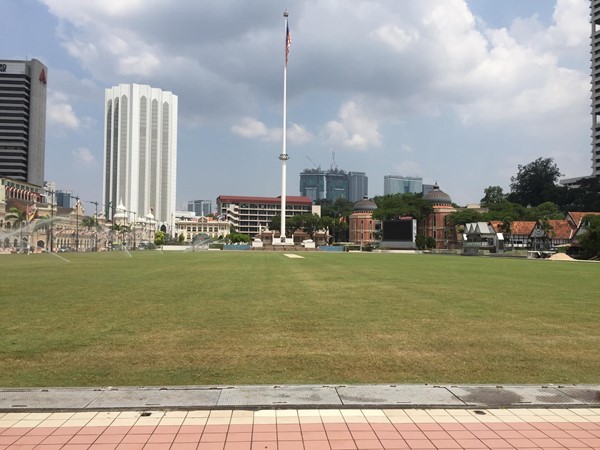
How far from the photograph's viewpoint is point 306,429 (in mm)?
5285

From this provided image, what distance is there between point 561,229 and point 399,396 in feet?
339

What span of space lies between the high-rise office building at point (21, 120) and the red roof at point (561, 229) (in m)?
145

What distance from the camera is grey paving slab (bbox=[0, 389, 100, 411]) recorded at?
579 cm

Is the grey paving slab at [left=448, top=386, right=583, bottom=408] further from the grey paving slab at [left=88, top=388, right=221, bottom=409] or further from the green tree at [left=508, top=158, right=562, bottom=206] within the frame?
the green tree at [left=508, top=158, right=562, bottom=206]

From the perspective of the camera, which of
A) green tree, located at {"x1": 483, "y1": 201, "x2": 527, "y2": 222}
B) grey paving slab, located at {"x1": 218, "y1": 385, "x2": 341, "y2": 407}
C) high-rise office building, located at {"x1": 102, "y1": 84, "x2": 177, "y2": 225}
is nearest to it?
grey paving slab, located at {"x1": 218, "y1": 385, "x2": 341, "y2": 407}

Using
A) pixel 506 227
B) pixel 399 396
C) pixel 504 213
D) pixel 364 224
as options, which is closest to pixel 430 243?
pixel 504 213

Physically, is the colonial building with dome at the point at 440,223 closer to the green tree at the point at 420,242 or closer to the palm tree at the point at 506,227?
the green tree at the point at 420,242

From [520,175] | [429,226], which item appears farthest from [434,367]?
[520,175]

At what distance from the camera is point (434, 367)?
26.3ft

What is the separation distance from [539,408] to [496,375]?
1612mm

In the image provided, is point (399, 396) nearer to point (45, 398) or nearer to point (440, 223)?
point (45, 398)

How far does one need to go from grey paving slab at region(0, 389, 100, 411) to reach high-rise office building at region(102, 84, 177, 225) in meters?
189

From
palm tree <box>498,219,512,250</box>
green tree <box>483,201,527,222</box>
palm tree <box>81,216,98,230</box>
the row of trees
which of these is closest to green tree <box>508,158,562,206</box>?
the row of trees

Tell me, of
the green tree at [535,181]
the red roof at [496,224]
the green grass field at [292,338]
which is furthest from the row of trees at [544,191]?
the green grass field at [292,338]
